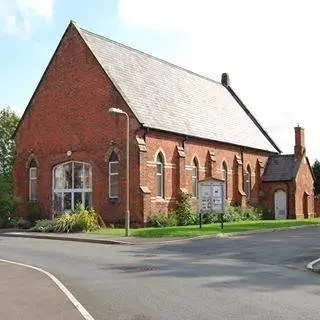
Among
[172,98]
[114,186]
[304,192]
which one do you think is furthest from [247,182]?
[114,186]

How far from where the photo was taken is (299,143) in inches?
1993

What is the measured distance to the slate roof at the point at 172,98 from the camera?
3641 cm

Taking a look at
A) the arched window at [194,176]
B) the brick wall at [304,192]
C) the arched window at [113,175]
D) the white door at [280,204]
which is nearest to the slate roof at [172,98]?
the arched window at [194,176]

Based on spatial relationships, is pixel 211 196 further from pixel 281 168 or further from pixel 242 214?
pixel 281 168

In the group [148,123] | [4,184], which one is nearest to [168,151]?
[148,123]

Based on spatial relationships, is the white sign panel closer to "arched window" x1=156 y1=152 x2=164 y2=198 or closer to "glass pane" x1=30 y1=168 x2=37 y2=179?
"arched window" x1=156 y1=152 x2=164 y2=198

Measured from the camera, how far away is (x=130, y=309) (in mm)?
9508

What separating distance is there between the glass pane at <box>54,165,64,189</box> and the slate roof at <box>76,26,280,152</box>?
7.35 metres

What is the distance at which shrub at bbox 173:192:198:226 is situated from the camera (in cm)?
3638

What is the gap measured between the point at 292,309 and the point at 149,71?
33.4 m

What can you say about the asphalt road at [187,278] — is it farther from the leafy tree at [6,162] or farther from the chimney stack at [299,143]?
the chimney stack at [299,143]

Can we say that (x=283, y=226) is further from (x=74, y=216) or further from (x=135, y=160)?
(x=74, y=216)

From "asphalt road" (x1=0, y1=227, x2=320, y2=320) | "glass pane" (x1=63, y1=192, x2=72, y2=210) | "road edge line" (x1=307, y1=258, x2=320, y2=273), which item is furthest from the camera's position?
"glass pane" (x1=63, y1=192, x2=72, y2=210)

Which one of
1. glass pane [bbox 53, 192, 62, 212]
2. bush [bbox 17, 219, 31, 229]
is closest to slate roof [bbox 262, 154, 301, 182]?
glass pane [bbox 53, 192, 62, 212]
